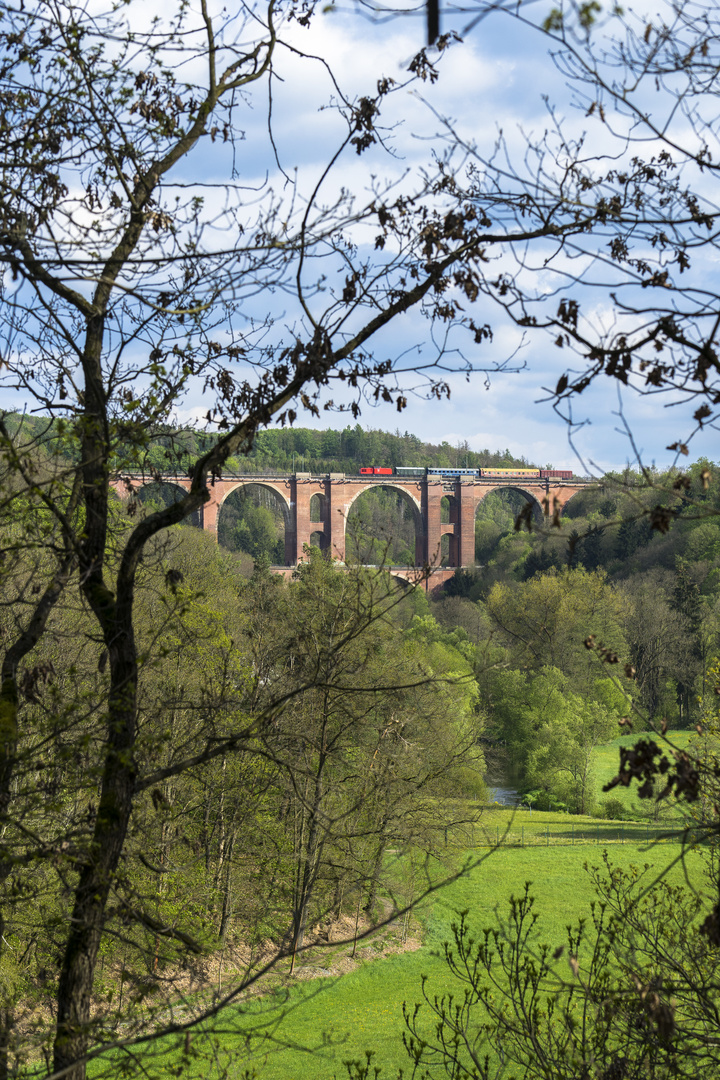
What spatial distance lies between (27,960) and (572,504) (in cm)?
6728

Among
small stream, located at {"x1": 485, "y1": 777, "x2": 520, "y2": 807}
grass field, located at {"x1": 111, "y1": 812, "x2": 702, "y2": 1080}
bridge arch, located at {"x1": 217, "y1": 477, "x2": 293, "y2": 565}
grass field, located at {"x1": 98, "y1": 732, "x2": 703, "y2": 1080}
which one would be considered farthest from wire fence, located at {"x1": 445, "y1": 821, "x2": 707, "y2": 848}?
bridge arch, located at {"x1": 217, "y1": 477, "x2": 293, "y2": 565}

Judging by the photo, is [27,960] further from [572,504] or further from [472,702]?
[572,504]

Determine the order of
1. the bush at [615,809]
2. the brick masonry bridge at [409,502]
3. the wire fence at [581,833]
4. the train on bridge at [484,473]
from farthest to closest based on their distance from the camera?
the train on bridge at [484,473] → the brick masonry bridge at [409,502] → the bush at [615,809] → the wire fence at [581,833]

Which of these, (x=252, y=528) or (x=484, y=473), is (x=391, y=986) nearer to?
(x=484, y=473)

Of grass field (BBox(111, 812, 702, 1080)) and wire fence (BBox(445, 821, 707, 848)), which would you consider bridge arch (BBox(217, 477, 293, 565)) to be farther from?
grass field (BBox(111, 812, 702, 1080))

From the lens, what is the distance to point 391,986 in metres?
16.9

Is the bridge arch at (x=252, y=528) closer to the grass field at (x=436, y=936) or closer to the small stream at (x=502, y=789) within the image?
the small stream at (x=502, y=789)

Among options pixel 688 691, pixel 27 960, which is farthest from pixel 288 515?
pixel 27 960

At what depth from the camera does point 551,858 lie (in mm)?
27109

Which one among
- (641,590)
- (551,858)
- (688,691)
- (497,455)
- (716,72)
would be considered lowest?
(551,858)

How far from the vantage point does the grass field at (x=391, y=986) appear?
12.3m

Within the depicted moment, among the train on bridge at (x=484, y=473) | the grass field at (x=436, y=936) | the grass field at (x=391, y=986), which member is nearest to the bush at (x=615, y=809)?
the grass field at (x=436, y=936)

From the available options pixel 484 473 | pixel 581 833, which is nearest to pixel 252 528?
pixel 484 473

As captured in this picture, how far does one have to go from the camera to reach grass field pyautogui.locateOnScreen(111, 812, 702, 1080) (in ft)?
40.3
